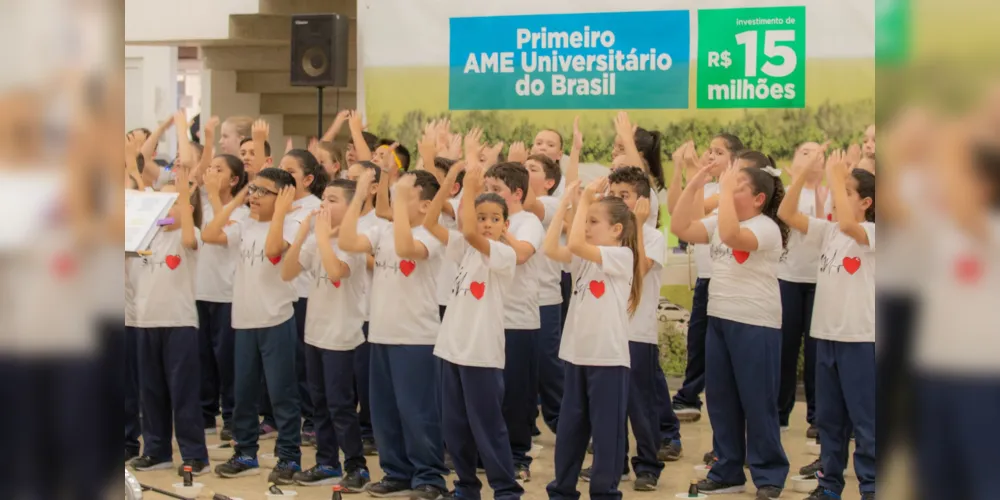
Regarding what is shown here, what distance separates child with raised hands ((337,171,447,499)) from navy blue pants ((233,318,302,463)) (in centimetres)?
47

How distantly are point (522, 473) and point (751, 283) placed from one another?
4.21 ft

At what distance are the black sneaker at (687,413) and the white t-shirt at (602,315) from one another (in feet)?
7.54

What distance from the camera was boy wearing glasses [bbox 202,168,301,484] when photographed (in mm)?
4703

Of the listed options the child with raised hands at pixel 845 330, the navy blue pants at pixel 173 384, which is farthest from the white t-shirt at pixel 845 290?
the navy blue pants at pixel 173 384

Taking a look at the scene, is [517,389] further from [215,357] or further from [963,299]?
[963,299]

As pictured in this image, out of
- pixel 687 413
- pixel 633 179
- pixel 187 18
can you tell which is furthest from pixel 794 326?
pixel 187 18

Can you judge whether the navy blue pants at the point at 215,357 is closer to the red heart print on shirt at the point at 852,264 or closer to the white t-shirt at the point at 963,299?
the red heart print on shirt at the point at 852,264

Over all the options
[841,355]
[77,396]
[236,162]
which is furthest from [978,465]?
[236,162]

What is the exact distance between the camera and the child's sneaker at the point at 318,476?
472 centimetres

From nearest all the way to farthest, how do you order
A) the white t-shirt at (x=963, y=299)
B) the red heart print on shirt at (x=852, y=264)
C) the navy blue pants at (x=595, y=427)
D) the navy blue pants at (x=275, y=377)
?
the white t-shirt at (x=963, y=299) → the navy blue pants at (x=595, y=427) → the red heart print on shirt at (x=852, y=264) → the navy blue pants at (x=275, y=377)

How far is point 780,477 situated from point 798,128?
2628mm

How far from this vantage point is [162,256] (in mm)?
4785

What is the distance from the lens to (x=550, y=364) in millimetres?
5398

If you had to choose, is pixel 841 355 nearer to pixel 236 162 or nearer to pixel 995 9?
pixel 236 162
